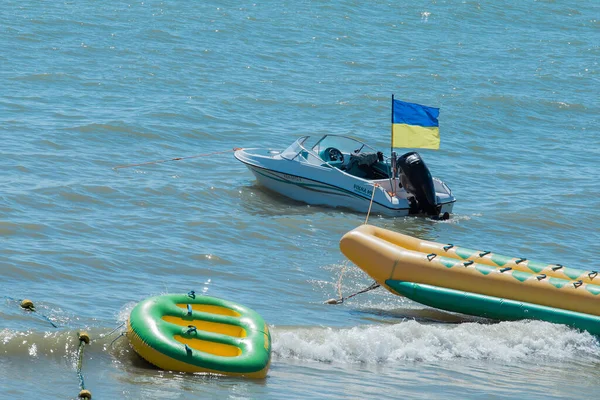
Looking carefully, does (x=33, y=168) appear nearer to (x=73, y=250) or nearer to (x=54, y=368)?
(x=73, y=250)

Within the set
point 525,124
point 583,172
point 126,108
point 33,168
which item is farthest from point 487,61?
point 33,168

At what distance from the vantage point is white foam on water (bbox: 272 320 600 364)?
1004 cm

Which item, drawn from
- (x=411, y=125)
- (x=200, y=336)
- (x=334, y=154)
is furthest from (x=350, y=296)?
(x=334, y=154)

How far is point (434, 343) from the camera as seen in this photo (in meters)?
10.6

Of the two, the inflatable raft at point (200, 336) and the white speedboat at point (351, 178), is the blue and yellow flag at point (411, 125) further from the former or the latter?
the inflatable raft at point (200, 336)

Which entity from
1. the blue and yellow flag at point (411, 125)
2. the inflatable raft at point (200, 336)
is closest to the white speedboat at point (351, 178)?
the blue and yellow flag at point (411, 125)

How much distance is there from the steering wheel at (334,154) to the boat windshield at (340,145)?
2.5 inches

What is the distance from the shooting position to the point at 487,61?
31891 mm

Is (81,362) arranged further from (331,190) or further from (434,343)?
(331,190)

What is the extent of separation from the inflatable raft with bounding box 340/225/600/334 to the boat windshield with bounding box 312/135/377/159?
5756mm

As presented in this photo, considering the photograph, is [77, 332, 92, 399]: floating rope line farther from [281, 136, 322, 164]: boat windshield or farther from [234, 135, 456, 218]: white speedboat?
[281, 136, 322, 164]: boat windshield

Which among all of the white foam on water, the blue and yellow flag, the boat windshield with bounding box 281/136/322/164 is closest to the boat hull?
the boat windshield with bounding box 281/136/322/164

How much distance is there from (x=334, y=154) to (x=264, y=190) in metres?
1.45

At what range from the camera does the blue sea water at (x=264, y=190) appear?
9.80 m
